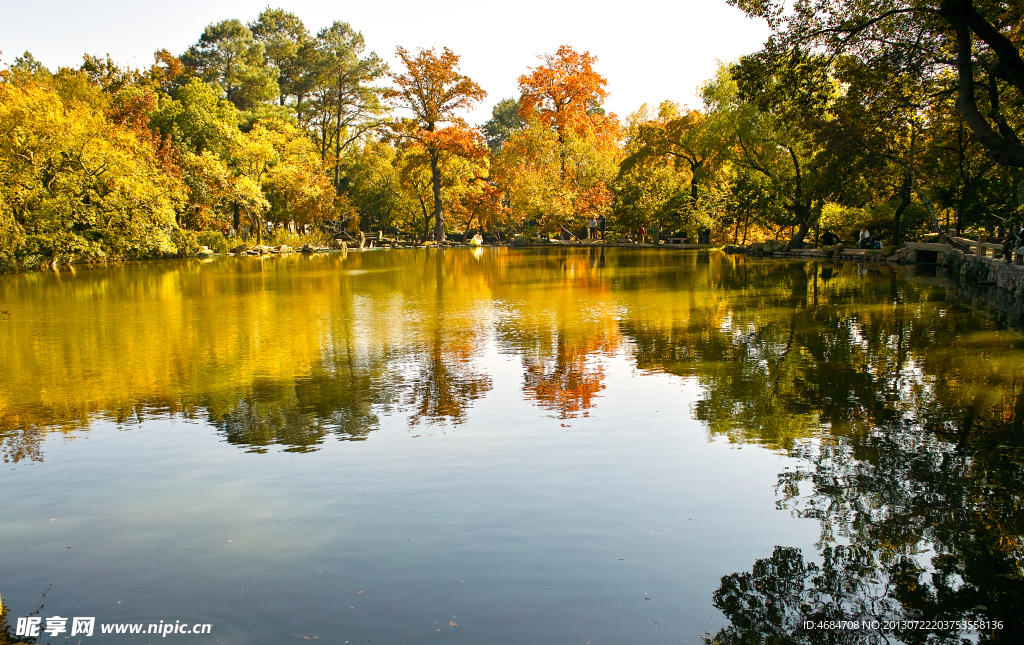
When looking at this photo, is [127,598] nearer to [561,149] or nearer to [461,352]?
[461,352]

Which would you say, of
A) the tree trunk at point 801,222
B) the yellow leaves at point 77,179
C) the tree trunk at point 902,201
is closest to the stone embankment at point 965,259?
the tree trunk at point 801,222

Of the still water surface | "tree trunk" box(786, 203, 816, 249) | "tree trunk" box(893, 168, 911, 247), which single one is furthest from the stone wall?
"tree trunk" box(786, 203, 816, 249)

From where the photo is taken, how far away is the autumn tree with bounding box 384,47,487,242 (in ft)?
162

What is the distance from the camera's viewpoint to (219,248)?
41375 millimetres

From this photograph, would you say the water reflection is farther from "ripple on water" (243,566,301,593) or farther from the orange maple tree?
the orange maple tree

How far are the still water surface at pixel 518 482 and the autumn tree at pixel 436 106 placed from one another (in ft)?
131

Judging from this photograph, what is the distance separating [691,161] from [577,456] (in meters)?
36.5

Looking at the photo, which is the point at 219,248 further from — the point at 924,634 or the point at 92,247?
the point at 924,634

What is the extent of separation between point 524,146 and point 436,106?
680cm

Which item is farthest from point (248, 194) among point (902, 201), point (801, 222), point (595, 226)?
point (902, 201)

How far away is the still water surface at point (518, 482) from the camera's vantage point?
379cm

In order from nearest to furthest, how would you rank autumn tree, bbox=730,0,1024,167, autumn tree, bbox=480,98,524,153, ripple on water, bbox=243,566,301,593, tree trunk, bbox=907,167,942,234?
ripple on water, bbox=243,566,301,593 → autumn tree, bbox=730,0,1024,167 → tree trunk, bbox=907,167,942,234 → autumn tree, bbox=480,98,524,153

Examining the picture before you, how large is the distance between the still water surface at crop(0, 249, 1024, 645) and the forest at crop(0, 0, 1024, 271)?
6.62m

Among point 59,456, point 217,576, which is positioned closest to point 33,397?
point 59,456
